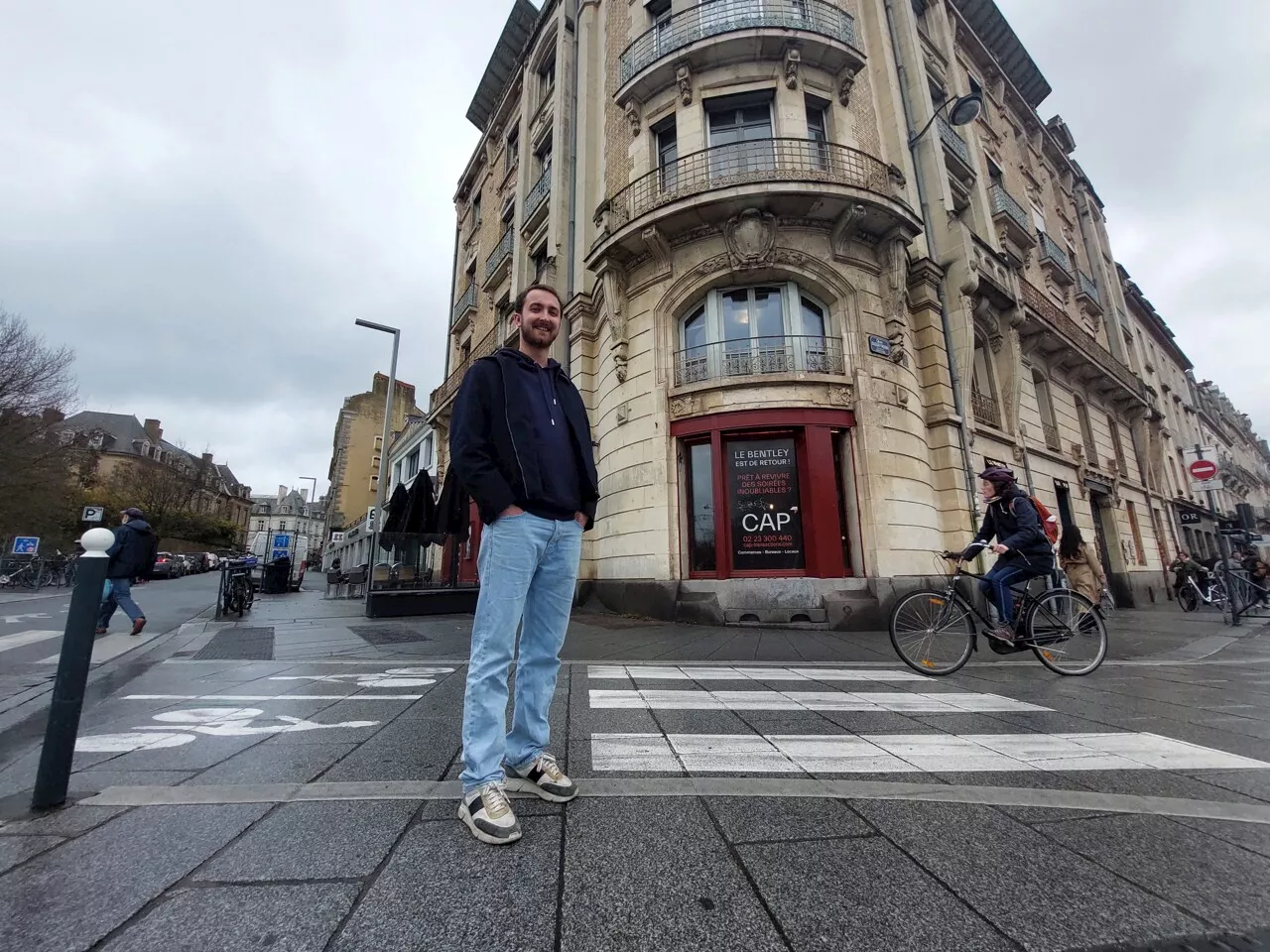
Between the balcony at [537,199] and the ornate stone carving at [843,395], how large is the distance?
32.0 ft

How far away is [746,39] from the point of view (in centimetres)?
1080

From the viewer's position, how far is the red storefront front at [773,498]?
920 cm

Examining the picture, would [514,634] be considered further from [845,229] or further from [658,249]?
[845,229]

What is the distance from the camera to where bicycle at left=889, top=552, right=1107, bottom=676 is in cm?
480

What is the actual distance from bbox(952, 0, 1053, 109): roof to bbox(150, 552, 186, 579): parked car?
42070 mm

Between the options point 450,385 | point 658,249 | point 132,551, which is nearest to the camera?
point 132,551

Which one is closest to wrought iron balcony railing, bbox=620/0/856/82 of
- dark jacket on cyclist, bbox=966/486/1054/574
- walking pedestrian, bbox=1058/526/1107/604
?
dark jacket on cyclist, bbox=966/486/1054/574

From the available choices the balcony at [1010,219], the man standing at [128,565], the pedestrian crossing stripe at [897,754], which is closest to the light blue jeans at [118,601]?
the man standing at [128,565]

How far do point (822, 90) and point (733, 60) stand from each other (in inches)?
78.5

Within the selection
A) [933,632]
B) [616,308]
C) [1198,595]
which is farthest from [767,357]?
[1198,595]

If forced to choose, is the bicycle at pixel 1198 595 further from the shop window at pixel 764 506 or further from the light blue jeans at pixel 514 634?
the light blue jeans at pixel 514 634

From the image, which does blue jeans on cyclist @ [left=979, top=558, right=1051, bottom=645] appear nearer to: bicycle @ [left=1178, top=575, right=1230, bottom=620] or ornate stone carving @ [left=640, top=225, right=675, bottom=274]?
ornate stone carving @ [left=640, top=225, right=675, bottom=274]

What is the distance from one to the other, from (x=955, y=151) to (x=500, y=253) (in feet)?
Result: 45.3

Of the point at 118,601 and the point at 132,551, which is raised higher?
the point at 132,551
